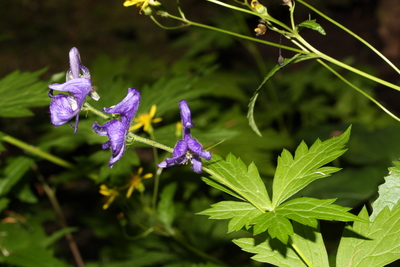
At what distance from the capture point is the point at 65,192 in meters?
5.65

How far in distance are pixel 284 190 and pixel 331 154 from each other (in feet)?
0.69

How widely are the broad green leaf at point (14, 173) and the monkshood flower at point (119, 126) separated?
1427mm

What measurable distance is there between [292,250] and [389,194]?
1.36 feet

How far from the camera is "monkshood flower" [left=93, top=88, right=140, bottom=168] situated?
52.4 inches

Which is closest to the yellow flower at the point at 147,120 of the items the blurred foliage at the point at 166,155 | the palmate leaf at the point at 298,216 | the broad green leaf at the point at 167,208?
the blurred foliage at the point at 166,155

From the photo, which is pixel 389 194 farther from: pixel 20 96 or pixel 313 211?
pixel 20 96

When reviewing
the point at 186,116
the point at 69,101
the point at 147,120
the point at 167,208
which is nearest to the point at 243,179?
the point at 186,116

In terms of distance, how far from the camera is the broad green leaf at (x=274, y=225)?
55.9 inches

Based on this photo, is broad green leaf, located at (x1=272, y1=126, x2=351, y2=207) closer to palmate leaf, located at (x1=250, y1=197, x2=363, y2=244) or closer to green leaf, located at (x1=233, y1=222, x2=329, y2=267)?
palmate leaf, located at (x1=250, y1=197, x2=363, y2=244)

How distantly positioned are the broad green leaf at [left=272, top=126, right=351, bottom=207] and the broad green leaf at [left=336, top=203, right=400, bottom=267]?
226 mm

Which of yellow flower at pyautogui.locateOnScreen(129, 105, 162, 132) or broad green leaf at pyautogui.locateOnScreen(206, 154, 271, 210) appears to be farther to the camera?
yellow flower at pyautogui.locateOnScreen(129, 105, 162, 132)

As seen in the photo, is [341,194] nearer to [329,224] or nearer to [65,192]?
[329,224]

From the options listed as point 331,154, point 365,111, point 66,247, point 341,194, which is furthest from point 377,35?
point 331,154

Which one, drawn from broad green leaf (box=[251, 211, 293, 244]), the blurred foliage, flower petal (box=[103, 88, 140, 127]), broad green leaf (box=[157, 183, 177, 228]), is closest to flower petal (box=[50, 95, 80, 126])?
flower petal (box=[103, 88, 140, 127])
